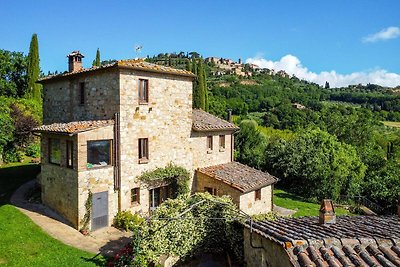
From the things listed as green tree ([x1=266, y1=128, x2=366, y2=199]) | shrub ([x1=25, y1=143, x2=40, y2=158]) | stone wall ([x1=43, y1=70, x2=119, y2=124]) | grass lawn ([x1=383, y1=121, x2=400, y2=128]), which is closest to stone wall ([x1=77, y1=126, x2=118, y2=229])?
stone wall ([x1=43, y1=70, x2=119, y2=124])

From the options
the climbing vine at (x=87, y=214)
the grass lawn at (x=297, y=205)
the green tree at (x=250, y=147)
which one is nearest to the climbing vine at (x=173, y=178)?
the climbing vine at (x=87, y=214)

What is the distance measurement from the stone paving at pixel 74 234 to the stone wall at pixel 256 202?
6679 millimetres

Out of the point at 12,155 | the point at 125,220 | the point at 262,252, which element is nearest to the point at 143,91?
the point at 125,220

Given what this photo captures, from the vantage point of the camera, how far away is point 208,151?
2116cm

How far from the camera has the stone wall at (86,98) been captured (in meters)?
16.5

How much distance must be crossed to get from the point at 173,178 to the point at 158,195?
131 centimetres

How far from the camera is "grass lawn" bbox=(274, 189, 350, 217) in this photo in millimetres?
23444

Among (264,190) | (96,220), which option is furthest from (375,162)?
(96,220)

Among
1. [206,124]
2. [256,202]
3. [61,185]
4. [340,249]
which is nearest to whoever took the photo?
[340,249]

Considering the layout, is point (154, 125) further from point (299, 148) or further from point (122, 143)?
point (299, 148)

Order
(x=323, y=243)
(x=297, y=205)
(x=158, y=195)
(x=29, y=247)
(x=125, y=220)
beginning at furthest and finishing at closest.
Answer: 1. (x=297, y=205)
2. (x=158, y=195)
3. (x=125, y=220)
4. (x=29, y=247)
5. (x=323, y=243)

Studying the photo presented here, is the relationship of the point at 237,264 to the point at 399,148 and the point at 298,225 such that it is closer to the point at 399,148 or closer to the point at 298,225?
the point at 298,225

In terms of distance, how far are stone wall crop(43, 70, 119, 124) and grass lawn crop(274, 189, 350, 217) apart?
1476 cm

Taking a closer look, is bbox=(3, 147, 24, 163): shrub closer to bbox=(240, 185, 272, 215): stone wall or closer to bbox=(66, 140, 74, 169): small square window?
bbox=(66, 140, 74, 169): small square window
